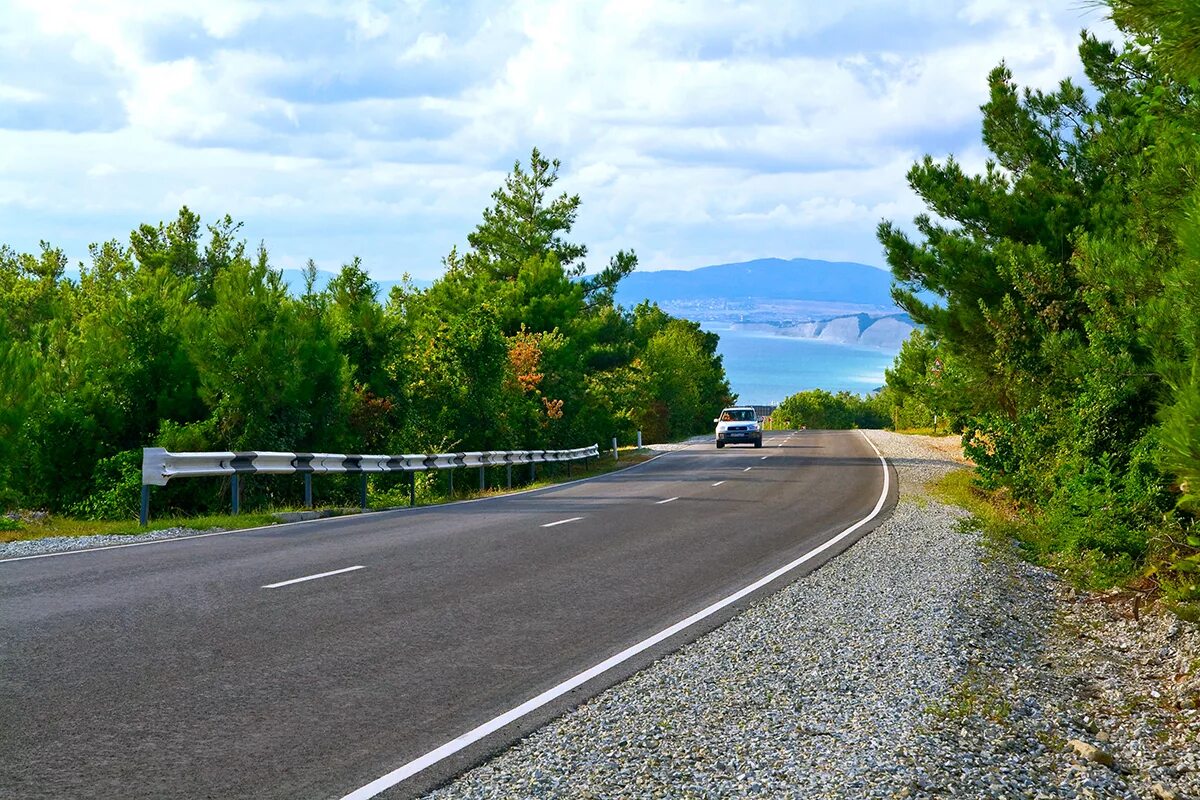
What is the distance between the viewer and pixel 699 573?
12594 mm

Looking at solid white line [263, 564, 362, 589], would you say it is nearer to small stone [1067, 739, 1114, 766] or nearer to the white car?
small stone [1067, 739, 1114, 766]

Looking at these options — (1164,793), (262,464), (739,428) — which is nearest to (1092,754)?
(1164,793)

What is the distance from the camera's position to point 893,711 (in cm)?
664

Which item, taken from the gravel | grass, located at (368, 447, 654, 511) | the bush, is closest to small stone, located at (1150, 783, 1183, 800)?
the gravel

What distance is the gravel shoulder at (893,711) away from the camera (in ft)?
17.9

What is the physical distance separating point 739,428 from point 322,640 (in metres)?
42.6

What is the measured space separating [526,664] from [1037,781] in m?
3.54

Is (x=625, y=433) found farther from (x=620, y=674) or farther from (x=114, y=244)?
(x=620, y=674)

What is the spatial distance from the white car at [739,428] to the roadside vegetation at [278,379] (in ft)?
15.0

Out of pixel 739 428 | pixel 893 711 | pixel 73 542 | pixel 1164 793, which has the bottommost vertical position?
pixel 1164 793

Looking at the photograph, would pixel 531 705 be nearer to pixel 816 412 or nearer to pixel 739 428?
pixel 739 428

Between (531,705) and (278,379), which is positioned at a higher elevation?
(278,379)

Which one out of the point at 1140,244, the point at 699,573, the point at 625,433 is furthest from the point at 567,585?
the point at 625,433

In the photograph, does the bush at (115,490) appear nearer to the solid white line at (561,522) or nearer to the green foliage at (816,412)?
the solid white line at (561,522)
